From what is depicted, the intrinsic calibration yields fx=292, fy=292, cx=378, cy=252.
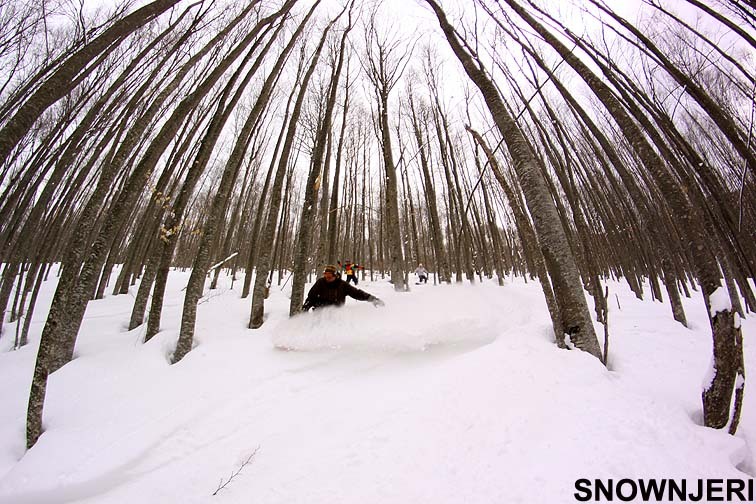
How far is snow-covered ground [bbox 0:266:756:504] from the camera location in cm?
194

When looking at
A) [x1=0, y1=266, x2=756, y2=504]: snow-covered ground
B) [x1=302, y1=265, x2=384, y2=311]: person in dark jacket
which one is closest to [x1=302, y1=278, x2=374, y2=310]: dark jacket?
[x1=302, y1=265, x2=384, y2=311]: person in dark jacket

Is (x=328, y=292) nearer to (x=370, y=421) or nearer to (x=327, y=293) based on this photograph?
(x=327, y=293)

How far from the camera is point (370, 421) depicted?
2.66 meters

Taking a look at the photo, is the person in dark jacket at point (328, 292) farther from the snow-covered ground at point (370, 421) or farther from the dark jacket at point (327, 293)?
the snow-covered ground at point (370, 421)

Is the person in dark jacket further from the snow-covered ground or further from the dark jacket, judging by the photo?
the snow-covered ground

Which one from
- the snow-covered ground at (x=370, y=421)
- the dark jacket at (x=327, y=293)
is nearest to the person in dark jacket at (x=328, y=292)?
the dark jacket at (x=327, y=293)

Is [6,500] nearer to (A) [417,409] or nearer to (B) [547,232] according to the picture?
(A) [417,409]

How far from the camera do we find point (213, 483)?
2.19 m

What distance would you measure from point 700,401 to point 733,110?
11.1 m

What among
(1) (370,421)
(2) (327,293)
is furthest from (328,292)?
(1) (370,421)

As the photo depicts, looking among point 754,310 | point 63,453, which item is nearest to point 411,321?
point 63,453

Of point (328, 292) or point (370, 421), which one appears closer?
point (370, 421)

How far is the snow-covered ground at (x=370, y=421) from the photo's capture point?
1939mm

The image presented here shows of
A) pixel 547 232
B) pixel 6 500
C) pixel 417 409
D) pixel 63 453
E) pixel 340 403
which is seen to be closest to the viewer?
pixel 6 500
